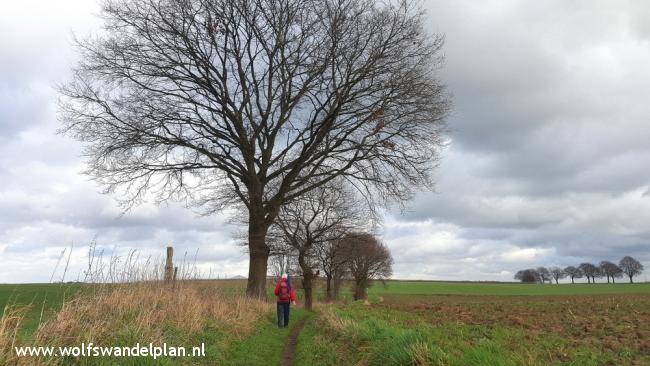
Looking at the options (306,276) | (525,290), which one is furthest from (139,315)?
(525,290)

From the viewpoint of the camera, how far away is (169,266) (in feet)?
46.6

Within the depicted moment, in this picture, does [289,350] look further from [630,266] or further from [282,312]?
[630,266]

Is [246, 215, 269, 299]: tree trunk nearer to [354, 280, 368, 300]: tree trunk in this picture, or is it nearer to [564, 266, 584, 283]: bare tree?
[354, 280, 368, 300]: tree trunk

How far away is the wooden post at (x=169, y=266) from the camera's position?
1368 cm

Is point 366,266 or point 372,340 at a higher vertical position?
point 366,266

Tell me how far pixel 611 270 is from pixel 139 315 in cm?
13763

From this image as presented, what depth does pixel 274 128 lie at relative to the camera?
21.5 meters

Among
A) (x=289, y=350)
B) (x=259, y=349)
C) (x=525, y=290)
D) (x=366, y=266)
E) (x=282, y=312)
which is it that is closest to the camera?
(x=259, y=349)

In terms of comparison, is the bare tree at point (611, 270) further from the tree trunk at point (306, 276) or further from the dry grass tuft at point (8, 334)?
the dry grass tuft at point (8, 334)

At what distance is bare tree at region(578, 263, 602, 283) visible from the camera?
12612 cm

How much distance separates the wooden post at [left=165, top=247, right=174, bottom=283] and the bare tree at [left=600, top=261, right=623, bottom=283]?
436ft

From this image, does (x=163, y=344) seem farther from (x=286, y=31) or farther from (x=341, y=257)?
(x=341, y=257)

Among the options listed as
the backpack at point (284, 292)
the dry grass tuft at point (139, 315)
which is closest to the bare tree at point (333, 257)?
the backpack at point (284, 292)

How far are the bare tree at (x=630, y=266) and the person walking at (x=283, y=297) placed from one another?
13025 cm
